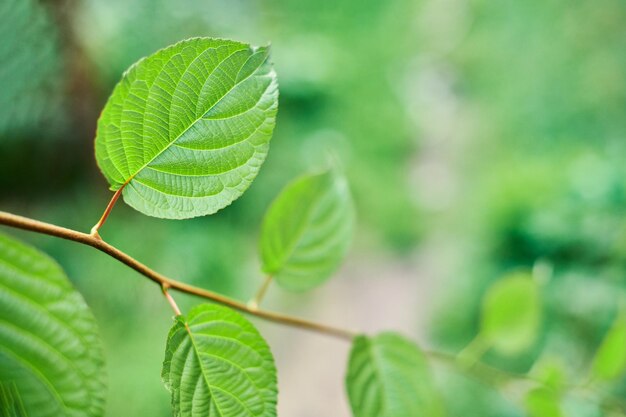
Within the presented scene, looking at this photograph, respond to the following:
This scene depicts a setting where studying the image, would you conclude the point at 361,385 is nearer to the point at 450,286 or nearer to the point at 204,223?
the point at 204,223

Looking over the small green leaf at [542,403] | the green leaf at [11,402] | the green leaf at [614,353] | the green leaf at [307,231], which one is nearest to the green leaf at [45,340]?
the green leaf at [11,402]

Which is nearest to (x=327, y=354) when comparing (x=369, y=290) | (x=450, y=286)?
(x=369, y=290)

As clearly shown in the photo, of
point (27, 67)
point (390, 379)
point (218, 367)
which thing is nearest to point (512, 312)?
point (390, 379)

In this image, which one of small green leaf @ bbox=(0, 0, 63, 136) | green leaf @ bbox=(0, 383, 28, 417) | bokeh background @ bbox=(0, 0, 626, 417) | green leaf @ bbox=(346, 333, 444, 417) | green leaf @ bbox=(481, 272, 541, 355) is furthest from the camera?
bokeh background @ bbox=(0, 0, 626, 417)

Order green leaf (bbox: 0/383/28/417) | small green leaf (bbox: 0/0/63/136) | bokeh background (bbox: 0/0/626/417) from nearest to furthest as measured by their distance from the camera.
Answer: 1. green leaf (bbox: 0/383/28/417)
2. small green leaf (bbox: 0/0/63/136)
3. bokeh background (bbox: 0/0/626/417)

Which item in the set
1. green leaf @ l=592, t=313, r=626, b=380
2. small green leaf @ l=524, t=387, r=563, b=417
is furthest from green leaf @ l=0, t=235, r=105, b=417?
green leaf @ l=592, t=313, r=626, b=380

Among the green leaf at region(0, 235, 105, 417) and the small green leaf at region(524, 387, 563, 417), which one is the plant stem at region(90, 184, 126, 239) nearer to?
the green leaf at region(0, 235, 105, 417)
